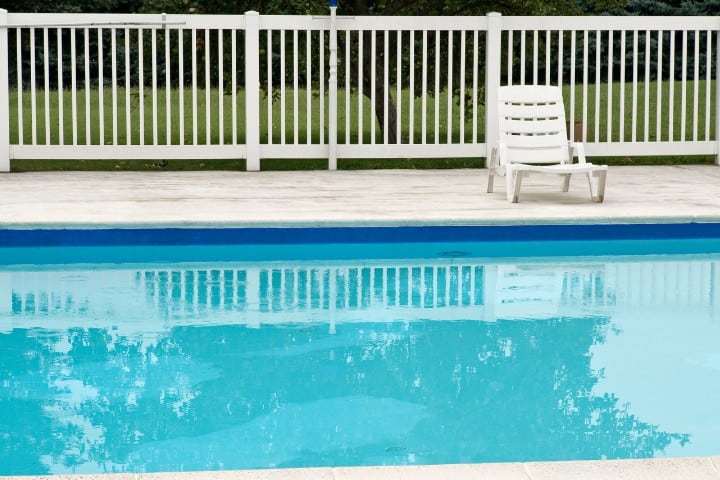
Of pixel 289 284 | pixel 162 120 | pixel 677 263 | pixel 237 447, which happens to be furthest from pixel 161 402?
pixel 162 120

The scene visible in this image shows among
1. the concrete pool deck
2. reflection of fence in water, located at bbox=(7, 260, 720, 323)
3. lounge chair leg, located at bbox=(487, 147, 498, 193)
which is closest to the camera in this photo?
reflection of fence in water, located at bbox=(7, 260, 720, 323)

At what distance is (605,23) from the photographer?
10.1 metres

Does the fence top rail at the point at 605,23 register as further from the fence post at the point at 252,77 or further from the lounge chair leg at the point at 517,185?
the lounge chair leg at the point at 517,185

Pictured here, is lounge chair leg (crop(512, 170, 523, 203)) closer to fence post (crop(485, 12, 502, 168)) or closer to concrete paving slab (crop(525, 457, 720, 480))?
fence post (crop(485, 12, 502, 168))

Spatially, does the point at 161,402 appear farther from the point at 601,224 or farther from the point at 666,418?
the point at 601,224

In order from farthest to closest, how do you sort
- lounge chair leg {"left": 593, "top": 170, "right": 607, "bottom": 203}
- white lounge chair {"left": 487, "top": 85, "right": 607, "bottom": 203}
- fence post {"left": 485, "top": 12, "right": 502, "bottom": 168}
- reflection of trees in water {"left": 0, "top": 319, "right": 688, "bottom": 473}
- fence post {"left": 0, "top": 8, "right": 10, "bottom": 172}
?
fence post {"left": 485, "top": 12, "right": 502, "bottom": 168} < fence post {"left": 0, "top": 8, "right": 10, "bottom": 172} < white lounge chair {"left": 487, "top": 85, "right": 607, "bottom": 203} < lounge chair leg {"left": 593, "top": 170, "right": 607, "bottom": 203} < reflection of trees in water {"left": 0, "top": 319, "right": 688, "bottom": 473}

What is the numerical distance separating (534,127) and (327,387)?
4486 mm

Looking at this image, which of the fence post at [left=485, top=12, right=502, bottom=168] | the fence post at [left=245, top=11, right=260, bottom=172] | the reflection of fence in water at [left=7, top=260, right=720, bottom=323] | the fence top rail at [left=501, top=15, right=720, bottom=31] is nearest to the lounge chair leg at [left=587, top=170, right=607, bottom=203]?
the reflection of fence in water at [left=7, top=260, right=720, bottom=323]

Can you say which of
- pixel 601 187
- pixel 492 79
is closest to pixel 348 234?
pixel 601 187

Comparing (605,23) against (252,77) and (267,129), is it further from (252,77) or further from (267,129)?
(267,129)

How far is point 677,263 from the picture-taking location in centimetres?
666

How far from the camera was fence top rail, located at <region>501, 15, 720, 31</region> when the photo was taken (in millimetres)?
9961

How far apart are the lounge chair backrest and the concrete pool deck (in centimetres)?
26

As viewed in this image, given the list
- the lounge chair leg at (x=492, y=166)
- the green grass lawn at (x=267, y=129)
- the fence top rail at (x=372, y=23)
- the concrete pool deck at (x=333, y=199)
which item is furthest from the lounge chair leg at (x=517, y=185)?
the fence top rail at (x=372, y=23)
